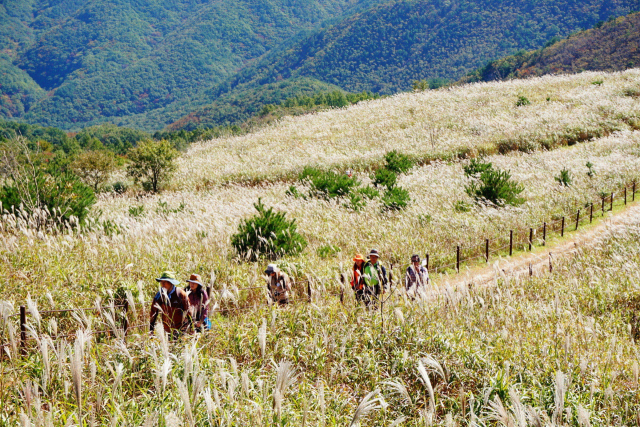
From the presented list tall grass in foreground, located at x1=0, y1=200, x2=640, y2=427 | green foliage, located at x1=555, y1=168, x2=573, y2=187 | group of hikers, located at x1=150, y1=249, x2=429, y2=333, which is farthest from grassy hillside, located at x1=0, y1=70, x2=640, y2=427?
green foliage, located at x1=555, y1=168, x2=573, y2=187

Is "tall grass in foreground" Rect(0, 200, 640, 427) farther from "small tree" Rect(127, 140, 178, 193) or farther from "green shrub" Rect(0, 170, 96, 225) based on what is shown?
"small tree" Rect(127, 140, 178, 193)

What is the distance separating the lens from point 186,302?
504cm

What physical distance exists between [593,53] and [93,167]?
263 feet

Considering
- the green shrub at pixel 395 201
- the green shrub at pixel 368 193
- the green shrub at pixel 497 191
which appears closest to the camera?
the green shrub at pixel 395 201

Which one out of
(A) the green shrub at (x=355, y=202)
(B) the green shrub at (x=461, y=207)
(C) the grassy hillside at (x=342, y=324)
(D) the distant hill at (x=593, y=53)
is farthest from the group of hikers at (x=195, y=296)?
(D) the distant hill at (x=593, y=53)

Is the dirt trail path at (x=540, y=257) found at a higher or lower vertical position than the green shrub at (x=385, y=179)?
lower

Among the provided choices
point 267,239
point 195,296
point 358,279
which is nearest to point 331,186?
point 267,239

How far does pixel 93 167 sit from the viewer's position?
2198 centimetres

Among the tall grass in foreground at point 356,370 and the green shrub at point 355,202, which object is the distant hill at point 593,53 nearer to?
the green shrub at point 355,202

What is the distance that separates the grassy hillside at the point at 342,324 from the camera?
3.09m

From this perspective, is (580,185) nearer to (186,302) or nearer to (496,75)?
(186,302)

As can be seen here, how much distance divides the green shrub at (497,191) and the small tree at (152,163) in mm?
15265

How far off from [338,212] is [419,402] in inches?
344

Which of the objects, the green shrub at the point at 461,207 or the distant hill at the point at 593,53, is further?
the distant hill at the point at 593,53
